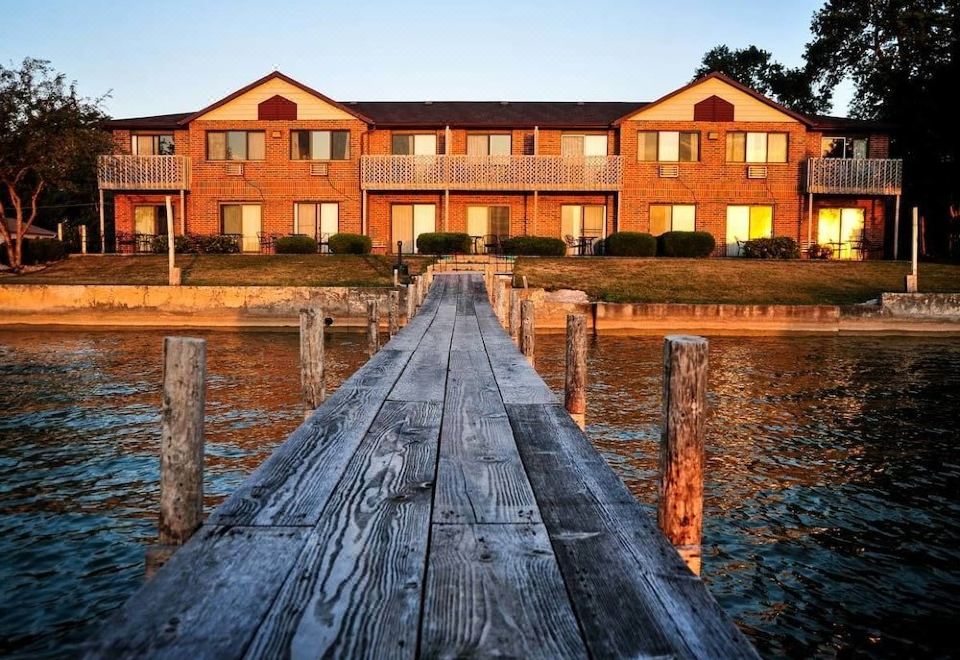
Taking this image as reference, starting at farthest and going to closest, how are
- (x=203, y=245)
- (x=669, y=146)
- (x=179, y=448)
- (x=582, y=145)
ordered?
(x=582, y=145), (x=669, y=146), (x=203, y=245), (x=179, y=448)

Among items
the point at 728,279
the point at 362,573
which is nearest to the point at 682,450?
the point at 362,573

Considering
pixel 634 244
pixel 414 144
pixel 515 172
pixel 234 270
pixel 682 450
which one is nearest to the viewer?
pixel 682 450

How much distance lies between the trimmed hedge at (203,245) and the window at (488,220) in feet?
33.9

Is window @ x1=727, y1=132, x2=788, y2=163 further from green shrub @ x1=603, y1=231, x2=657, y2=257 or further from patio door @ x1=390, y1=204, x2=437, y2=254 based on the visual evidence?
patio door @ x1=390, y1=204, x2=437, y2=254

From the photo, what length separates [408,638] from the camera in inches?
99.7

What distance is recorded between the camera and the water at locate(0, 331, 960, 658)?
5.66m

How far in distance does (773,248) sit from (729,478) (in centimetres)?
2730

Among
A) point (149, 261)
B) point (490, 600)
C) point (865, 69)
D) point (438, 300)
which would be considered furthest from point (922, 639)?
point (865, 69)

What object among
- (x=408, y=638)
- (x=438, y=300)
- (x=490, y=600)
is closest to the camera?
(x=408, y=638)

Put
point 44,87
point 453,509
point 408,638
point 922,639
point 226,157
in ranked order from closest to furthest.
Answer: point 408,638 → point 453,509 → point 922,639 → point 44,87 → point 226,157

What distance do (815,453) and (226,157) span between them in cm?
3205

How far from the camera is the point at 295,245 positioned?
34.2 meters

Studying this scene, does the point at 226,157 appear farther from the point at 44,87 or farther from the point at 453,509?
the point at 453,509

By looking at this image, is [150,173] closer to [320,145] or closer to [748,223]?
[320,145]
